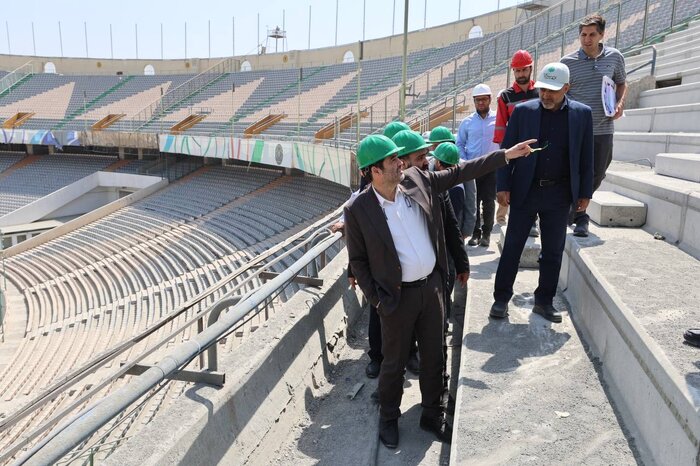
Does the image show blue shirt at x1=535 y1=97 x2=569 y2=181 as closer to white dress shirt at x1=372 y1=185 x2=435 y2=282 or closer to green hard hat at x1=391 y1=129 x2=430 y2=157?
green hard hat at x1=391 y1=129 x2=430 y2=157

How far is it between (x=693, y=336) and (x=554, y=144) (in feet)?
4.37

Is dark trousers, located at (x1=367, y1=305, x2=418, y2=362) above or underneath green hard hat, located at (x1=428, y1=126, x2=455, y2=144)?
underneath

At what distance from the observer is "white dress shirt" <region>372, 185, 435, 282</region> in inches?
106

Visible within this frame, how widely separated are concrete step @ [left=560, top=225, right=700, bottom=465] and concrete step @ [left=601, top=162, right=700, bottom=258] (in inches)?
4.3

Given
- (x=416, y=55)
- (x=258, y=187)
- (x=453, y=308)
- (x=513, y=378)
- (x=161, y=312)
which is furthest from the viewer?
(x=416, y=55)

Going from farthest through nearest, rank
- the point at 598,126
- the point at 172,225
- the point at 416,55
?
the point at 416,55
the point at 172,225
the point at 598,126

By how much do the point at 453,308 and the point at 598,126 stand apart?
1.69 metres

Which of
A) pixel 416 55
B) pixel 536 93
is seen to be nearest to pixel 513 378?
pixel 536 93

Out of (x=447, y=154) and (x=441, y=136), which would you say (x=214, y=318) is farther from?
(x=441, y=136)

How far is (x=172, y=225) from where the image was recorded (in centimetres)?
2278

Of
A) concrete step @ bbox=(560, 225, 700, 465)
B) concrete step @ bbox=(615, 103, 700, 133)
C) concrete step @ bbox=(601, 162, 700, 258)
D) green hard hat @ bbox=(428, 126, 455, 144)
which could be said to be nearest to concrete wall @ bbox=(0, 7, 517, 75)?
concrete step @ bbox=(615, 103, 700, 133)

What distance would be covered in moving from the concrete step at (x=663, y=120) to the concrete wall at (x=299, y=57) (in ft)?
71.0

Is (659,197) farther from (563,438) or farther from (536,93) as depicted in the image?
(563,438)

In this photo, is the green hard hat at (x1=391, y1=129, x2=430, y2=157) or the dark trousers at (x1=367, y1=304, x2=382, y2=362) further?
the dark trousers at (x1=367, y1=304, x2=382, y2=362)
